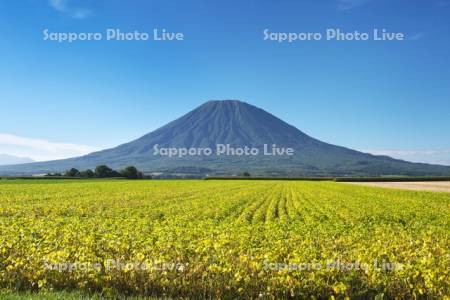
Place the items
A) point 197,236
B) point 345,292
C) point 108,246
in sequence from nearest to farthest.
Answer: point 345,292 < point 108,246 < point 197,236

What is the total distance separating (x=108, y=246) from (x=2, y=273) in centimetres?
237

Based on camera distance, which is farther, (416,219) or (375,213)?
(375,213)

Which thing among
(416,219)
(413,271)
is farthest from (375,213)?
(413,271)

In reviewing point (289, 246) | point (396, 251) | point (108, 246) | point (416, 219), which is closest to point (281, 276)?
point (289, 246)

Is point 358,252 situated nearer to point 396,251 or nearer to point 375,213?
point 396,251

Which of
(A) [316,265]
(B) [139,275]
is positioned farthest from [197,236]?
(A) [316,265]

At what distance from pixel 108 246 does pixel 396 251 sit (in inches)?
278

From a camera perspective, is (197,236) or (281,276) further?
(197,236)

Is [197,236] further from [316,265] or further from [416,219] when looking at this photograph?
[416,219]

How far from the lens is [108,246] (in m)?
10.7

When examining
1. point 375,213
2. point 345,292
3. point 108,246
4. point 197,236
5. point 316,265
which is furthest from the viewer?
point 375,213

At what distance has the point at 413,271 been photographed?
871 cm

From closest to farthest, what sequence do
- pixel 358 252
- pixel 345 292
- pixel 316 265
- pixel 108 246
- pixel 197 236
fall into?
pixel 345 292, pixel 316 265, pixel 358 252, pixel 108 246, pixel 197 236

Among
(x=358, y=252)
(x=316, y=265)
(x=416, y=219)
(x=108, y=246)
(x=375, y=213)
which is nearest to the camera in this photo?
(x=316, y=265)
